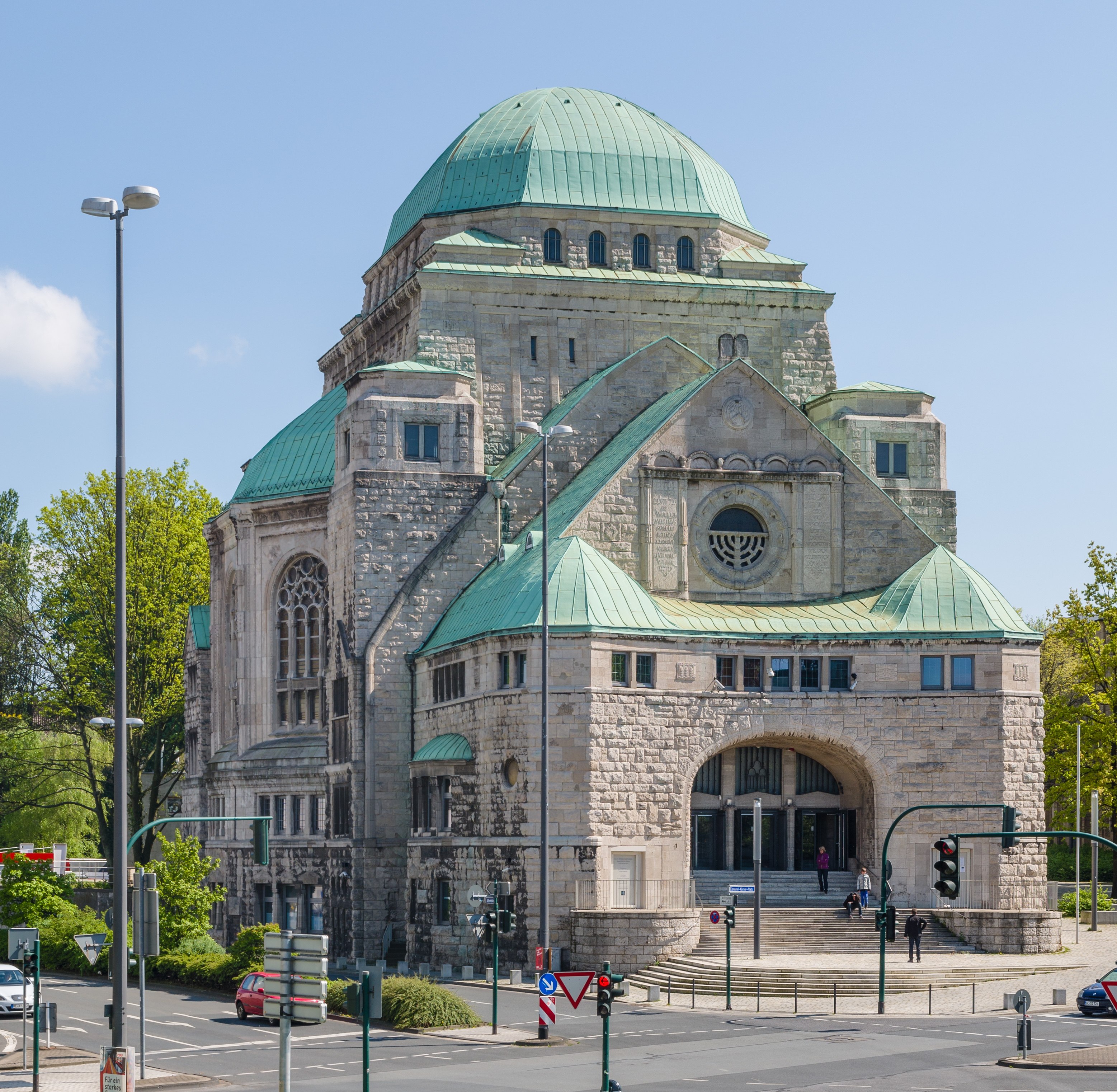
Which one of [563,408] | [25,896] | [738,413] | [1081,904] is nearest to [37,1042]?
[25,896]

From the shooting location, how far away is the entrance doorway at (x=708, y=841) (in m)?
58.2

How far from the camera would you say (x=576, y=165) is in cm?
7019

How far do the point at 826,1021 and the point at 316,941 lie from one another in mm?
21522

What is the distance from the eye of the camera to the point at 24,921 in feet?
207

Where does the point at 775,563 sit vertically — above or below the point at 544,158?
below

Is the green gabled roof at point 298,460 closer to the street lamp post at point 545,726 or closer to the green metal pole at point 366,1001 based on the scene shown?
the street lamp post at point 545,726

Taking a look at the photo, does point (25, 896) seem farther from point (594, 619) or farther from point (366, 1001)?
point (366, 1001)

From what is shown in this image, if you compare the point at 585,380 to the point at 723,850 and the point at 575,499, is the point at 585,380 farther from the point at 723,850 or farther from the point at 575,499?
the point at 723,850

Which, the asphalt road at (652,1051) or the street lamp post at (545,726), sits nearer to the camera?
the asphalt road at (652,1051)

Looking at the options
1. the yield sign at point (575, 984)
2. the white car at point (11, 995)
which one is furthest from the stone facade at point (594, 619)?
the yield sign at point (575, 984)

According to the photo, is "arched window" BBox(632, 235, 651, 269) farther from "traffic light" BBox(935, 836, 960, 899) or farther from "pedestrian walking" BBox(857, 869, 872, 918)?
"traffic light" BBox(935, 836, 960, 899)

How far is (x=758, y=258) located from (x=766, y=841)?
22662mm

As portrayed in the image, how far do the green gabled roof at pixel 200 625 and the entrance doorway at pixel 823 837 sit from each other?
27629 mm

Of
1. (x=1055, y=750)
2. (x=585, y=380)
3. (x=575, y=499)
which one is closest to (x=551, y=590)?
(x=575, y=499)
